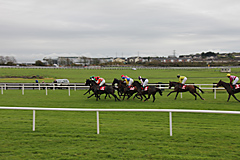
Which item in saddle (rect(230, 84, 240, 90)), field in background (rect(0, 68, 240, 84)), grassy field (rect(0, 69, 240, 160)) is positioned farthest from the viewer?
field in background (rect(0, 68, 240, 84))

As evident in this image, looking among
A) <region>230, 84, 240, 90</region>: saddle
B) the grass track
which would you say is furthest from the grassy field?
<region>230, 84, 240, 90</region>: saddle

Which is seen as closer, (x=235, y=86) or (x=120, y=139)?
(x=120, y=139)

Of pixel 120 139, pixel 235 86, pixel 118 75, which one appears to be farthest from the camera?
pixel 118 75

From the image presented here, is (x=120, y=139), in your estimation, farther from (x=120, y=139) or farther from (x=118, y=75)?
(x=118, y=75)

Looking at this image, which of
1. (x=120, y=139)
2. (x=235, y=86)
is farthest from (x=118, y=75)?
(x=120, y=139)

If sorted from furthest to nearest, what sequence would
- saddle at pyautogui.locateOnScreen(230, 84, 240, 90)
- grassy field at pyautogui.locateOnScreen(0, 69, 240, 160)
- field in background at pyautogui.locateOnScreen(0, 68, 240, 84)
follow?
field in background at pyautogui.locateOnScreen(0, 68, 240, 84) < saddle at pyautogui.locateOnScreen(230, 84, 240, 90) < grassy field at pyautogui.locateOnScreen(0, 69, 240, 160)

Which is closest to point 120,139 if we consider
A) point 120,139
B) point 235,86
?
point 120,139

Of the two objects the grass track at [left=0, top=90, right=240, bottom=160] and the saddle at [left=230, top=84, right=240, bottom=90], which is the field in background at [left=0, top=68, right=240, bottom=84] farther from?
the grass track at [left=0, top=90, right=240, bottom=160]

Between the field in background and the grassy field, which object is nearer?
the grassy field

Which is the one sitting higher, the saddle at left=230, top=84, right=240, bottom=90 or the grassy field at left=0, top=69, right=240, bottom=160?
the saddle at left=230, top=84, right=240, bottom=90

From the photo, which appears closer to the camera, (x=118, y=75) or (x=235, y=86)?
(x=235, y=86)

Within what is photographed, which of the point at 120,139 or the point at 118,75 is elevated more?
the point at 118,75

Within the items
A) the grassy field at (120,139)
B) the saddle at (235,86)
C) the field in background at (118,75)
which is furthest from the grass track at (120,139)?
the field in background at (118,75)

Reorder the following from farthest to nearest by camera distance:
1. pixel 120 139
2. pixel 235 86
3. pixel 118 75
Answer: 1. pixel 118 75
2. pixel 235 86
3. pixel 120 139
